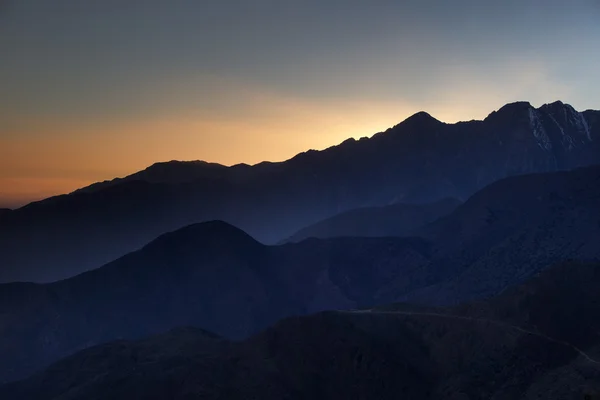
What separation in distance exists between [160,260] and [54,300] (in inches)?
1165

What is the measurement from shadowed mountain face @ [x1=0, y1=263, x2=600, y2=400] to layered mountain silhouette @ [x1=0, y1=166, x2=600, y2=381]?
47.6m

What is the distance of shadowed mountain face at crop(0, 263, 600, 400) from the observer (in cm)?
9006

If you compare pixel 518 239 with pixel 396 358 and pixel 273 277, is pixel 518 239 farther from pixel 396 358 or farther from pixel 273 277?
pixel 396 358

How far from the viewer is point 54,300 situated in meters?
180

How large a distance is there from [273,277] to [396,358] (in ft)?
302

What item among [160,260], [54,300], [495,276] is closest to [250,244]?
[160,260]

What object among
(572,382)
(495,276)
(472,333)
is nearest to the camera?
(572,382)

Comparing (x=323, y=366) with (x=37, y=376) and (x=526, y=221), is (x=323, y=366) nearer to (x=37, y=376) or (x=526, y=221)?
(x=37, y=376)

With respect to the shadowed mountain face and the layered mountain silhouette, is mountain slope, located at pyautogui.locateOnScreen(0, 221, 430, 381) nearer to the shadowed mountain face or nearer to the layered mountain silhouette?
the layered mountain silhouette

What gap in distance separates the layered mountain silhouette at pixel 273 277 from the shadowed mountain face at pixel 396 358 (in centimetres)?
4765

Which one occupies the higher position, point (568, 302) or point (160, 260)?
point (160, 260)

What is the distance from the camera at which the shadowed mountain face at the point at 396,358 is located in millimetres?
90062

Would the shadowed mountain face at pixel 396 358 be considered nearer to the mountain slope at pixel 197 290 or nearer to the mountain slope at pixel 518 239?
the mountain slope at pixel 518 239

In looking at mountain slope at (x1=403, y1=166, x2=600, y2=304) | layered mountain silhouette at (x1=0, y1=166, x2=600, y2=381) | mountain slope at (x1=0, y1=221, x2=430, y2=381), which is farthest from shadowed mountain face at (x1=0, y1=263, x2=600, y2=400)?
mountain slope at (x1=0, y1=221, x2=430, y2=381)
